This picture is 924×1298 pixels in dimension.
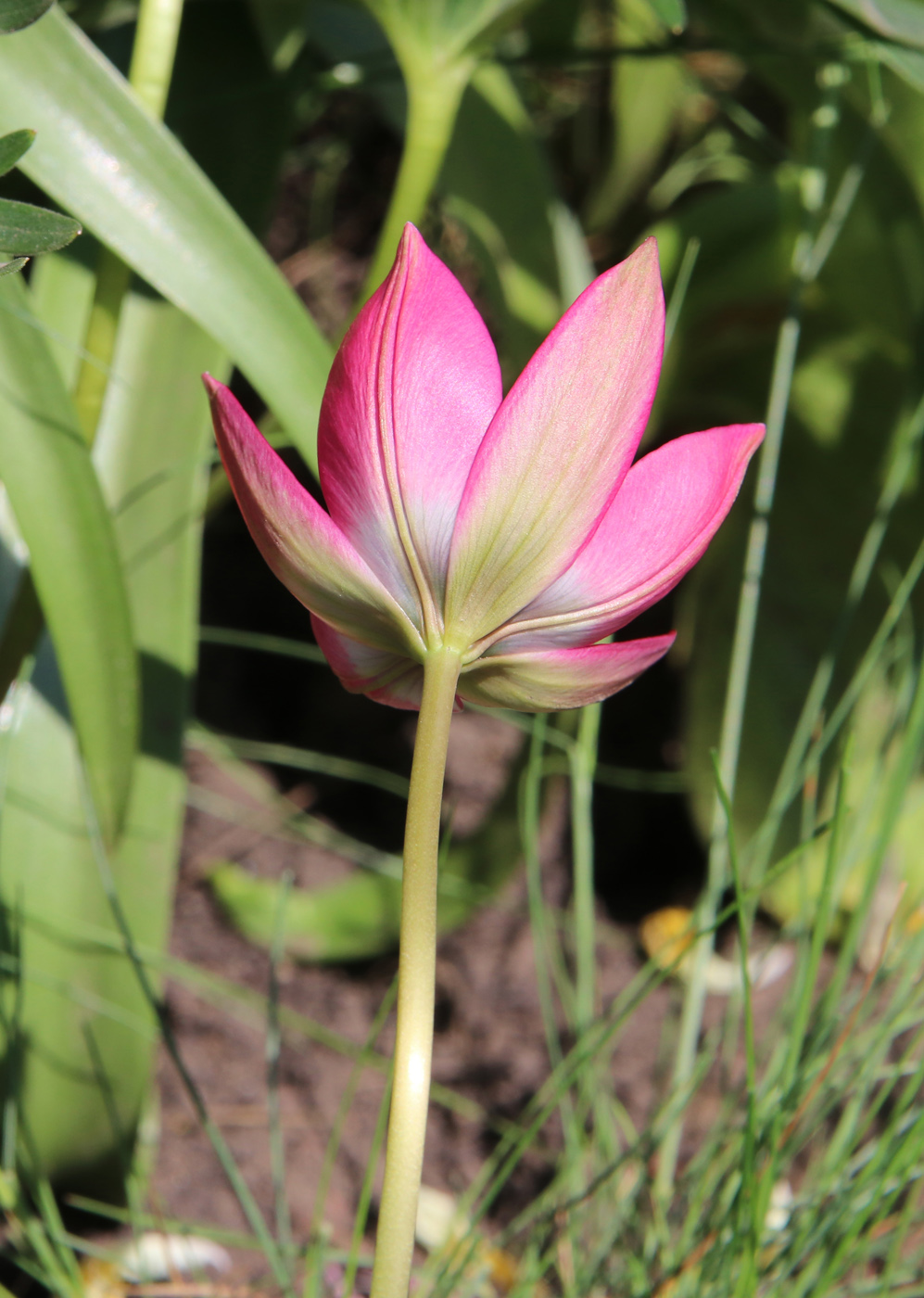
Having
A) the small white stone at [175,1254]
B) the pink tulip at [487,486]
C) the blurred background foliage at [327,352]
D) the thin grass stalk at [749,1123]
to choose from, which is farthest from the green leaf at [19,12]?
the small white stone at [175,1254]

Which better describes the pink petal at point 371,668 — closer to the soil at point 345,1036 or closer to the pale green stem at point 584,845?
the pale green stem at point 584,845

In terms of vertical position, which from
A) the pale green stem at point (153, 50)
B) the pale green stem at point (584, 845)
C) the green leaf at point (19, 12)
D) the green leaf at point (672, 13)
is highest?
the green leaf at point (672, 13)

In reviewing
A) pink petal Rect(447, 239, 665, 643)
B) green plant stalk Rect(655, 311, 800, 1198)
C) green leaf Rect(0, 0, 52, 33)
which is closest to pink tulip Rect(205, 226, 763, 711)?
pink petal Rect(447, 239, 665, 643)

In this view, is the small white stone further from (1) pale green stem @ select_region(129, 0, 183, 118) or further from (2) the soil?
(1) pale green stem @ select_region(129, 0, 183, 118)

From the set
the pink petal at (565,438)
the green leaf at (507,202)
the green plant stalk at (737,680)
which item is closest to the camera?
the pink petal at (565,438)

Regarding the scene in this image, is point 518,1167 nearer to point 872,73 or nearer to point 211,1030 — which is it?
point 211,1030

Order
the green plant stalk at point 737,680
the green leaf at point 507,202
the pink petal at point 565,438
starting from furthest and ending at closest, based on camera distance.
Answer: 1. the green leaf at point 507,202
2. the green plant stalk at point 737,680
3. the pink petal at point 565,438

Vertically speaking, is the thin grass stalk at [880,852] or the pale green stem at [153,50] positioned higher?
the pale green stem at [153,50]

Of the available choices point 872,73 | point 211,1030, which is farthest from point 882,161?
point 211,1030
